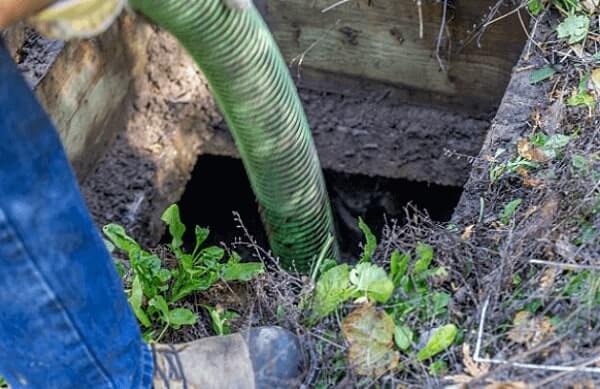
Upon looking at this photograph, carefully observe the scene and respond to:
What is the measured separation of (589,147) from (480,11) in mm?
1016

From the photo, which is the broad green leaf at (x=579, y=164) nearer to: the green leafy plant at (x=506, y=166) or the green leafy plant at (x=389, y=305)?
the green leafy plant at (x=506, y=166)

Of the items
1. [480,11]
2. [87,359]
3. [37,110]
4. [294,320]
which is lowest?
[294,320]

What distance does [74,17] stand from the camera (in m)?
1.27

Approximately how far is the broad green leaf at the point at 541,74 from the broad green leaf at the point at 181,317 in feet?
3.15

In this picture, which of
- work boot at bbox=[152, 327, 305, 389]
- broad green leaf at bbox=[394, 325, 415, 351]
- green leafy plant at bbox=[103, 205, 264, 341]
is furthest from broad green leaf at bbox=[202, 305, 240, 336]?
broad green leaf at bbox=[394, 325, 415, 351]

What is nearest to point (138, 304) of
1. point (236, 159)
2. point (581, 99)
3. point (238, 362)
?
point (238, 362)

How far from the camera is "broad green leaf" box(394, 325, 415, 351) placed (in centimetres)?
150

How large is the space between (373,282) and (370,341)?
12 cm

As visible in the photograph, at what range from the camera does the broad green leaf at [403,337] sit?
4.93ft

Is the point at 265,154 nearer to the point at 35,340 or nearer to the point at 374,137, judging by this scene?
the point at 374,137

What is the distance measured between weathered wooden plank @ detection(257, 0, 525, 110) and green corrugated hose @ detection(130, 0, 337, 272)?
21.6 inches

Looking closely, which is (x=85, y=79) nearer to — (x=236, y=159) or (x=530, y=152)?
(x=236, y=159)

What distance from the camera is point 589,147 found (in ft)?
5.71

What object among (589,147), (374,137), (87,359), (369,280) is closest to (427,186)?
(374,137)
